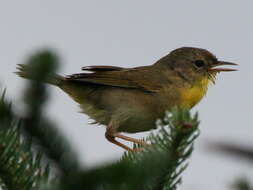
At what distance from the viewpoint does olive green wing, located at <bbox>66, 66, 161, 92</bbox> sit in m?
4.91

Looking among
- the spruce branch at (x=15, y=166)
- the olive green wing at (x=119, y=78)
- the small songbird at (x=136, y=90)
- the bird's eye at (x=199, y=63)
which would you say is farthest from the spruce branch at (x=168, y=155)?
the bird's eye at (x=199, y=63)

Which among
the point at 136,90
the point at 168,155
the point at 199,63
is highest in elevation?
the point at 199,63

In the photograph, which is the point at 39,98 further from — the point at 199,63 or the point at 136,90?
the point at 199,63

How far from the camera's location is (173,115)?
5.15 feet

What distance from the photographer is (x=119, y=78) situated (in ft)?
16.9

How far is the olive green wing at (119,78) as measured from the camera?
4.91m

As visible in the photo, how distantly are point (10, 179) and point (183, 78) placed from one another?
3.89 m

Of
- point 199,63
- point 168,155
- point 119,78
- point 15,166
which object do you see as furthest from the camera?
point 199,63

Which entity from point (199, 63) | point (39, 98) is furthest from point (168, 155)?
point (199, 63)

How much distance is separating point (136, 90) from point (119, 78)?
1.01 feet

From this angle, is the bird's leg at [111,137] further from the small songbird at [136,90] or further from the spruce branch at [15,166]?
the spruce branch at [15,166]

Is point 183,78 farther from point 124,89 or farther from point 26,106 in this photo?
point 26,106

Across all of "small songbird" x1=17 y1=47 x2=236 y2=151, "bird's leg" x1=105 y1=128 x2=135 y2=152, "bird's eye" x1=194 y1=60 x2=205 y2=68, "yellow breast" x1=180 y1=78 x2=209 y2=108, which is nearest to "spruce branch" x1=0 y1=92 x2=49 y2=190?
"small songbird" x1=17 y1=47 x2=236 y2=151

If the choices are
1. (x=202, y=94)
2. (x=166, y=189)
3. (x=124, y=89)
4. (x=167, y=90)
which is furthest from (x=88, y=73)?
(x=166, y=189)
